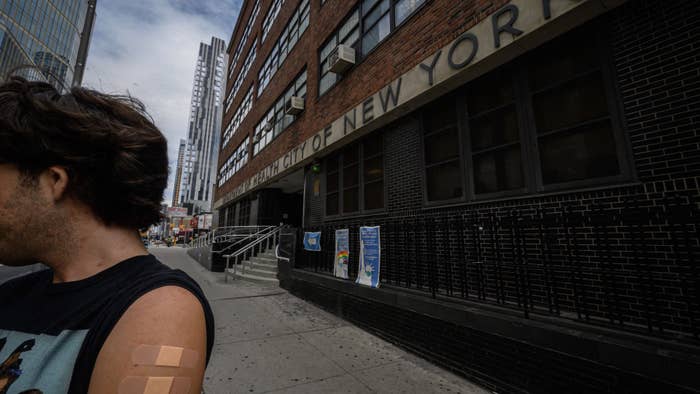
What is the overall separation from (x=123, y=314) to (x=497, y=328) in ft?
11.4

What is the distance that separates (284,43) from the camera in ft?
44.8

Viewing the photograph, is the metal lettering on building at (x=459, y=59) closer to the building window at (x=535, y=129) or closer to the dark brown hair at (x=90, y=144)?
the building window at (x=535, y=129)

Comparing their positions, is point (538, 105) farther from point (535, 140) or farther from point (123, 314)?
point (123, 314)

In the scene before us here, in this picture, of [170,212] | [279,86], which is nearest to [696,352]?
[279,86]

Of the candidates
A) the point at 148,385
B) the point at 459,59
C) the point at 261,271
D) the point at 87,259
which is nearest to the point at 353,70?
the point at 459,59

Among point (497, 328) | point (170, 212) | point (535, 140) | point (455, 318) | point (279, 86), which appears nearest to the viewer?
point (497, 328)

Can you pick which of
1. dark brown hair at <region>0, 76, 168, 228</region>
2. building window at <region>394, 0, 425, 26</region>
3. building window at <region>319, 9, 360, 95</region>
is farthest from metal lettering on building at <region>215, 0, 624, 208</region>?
dark brown hair at <region>0, 76, 168, 228</region>

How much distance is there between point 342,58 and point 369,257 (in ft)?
18.2

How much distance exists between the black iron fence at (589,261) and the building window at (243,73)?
1911 cm

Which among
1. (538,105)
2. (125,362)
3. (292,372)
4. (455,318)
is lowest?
(292,372)

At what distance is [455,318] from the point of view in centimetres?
353

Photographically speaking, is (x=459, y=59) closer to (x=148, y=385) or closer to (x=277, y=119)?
(x=148, y=385)

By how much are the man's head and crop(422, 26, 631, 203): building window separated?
4479mm

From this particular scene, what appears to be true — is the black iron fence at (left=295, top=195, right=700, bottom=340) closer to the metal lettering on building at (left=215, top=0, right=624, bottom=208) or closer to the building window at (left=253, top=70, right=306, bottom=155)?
the metal lettering on building at (left=215, top=0, right=624, bottom=208)
